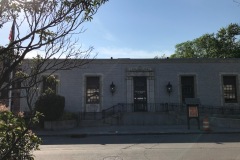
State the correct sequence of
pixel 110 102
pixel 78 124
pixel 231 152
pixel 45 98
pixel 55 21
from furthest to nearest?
pixel 110 102, pixel 78 124, pixel 45 98, pixel 231 152, pixel 55 21

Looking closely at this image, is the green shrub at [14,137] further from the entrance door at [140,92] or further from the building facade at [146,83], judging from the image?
the entrance door at [140,92]

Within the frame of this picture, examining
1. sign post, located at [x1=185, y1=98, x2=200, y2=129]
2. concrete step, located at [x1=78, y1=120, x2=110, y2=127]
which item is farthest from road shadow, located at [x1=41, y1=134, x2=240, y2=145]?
concrete step, located at [x1=78, y1=120, x2=110, y2=127]

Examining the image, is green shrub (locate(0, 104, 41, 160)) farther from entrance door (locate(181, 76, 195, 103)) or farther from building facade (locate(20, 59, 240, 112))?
entrance door (locate(181, 76, 195, 103))

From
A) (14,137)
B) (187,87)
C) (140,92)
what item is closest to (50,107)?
(140,92)

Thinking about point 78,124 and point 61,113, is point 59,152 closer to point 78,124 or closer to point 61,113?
point 61,113

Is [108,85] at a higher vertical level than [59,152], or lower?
higher

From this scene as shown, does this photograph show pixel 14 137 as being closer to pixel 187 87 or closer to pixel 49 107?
pixel 49 107

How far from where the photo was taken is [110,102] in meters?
28.6

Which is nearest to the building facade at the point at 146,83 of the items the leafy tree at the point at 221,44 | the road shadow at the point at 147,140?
the road shadow at the point at 147,140

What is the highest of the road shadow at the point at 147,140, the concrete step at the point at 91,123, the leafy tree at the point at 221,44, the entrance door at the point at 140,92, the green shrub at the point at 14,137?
the leafy tree at the point at 221,44

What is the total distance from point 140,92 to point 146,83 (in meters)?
1.03

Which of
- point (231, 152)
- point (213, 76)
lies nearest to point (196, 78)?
point (213, 76)

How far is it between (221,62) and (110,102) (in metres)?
11.5

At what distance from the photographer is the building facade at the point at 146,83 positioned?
28734 mm
